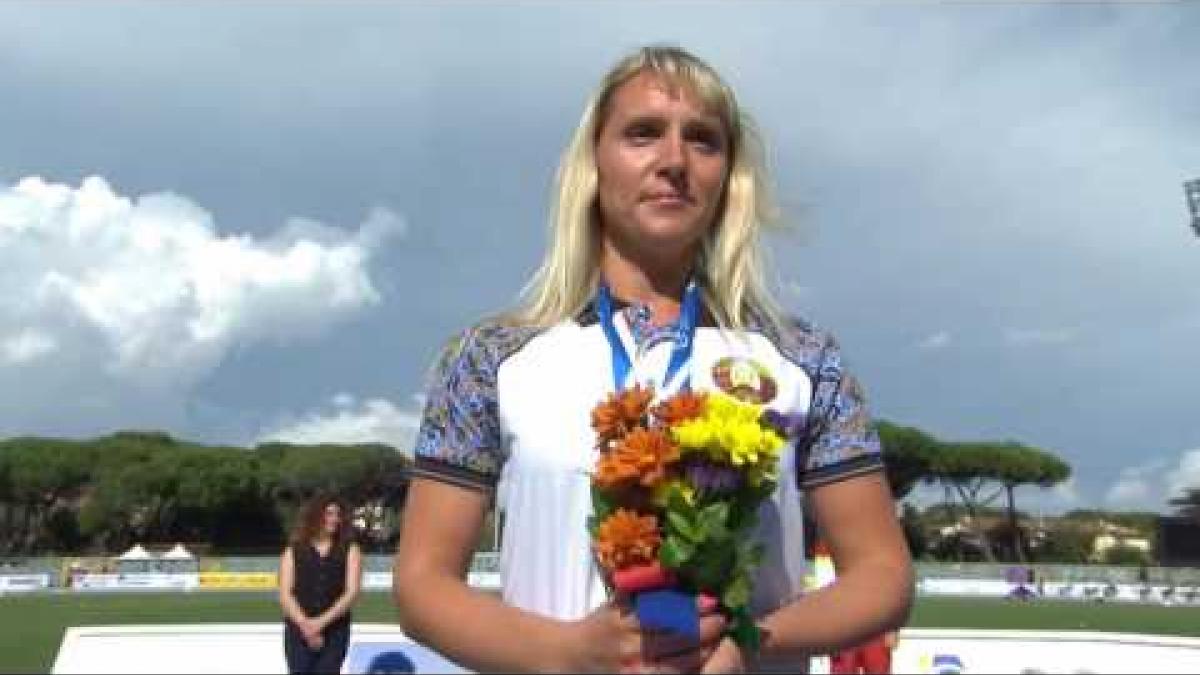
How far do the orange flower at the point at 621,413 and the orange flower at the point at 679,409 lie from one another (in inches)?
0.8

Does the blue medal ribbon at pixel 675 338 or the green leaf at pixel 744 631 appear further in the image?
the blue medal ribbon at pixel 675 338

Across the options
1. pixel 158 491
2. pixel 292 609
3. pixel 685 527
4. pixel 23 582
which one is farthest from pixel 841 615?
pixel 158 491

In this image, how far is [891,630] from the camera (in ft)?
6.39

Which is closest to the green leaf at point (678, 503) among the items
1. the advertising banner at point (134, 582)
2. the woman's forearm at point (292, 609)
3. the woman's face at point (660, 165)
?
the woman's face at point (660, 165)

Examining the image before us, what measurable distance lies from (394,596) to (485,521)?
0.53ft

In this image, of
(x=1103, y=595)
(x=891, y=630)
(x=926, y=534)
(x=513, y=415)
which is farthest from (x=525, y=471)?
(x=926, y=534)

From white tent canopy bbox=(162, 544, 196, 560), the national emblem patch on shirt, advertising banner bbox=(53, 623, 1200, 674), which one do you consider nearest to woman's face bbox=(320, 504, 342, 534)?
advertising banner bbox=(53, 623, 1200, 674)

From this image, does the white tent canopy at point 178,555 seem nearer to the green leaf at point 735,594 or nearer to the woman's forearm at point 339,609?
the woman's forearm at point 339,609

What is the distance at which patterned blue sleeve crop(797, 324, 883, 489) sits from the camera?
2008 mm

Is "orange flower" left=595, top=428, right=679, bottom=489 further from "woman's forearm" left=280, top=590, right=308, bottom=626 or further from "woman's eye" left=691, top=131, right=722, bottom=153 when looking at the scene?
"woman's forearm" left=280, top=590, right=308, bottom=626

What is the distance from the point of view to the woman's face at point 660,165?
2092 mm

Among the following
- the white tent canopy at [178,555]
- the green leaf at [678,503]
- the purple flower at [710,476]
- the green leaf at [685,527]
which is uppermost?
the white tent canopy at [178,555]

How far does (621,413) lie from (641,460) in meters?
0.10

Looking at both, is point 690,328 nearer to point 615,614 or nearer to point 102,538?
point 615,614
